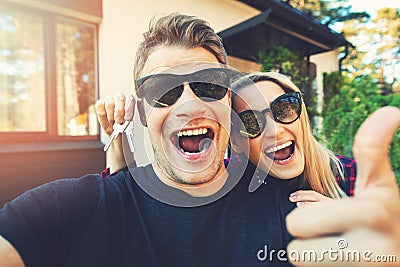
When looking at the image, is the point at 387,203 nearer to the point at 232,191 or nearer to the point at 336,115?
the point at 232,191

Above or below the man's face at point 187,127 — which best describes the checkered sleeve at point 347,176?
below

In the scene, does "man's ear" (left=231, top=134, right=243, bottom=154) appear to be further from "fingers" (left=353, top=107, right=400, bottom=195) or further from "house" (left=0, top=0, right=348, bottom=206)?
"house" (left=0, top=0, right=348, bottom=206)

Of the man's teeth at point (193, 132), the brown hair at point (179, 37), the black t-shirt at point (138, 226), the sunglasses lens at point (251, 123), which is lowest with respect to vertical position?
the black t-shirt at point (138, 226)

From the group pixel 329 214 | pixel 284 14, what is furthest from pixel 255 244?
pixel 284 14

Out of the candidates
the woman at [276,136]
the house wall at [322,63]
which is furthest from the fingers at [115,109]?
the house wall at [322,63]

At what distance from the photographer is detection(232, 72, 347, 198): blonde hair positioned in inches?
19.8

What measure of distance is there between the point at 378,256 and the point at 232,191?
0.37 metres

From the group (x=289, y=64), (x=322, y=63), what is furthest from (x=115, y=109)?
(x=322, y=63)

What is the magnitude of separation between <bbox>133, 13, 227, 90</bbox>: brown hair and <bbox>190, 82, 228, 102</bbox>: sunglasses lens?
9 centimetres

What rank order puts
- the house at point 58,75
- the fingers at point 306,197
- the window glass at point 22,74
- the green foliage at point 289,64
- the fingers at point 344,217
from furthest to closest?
the green foliage at point 289,64, the window glass at point 22,74, the house at point 58,75, the fingers at point 306,197, the fingers at point 344,217

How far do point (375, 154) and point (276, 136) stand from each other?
0.28 meters

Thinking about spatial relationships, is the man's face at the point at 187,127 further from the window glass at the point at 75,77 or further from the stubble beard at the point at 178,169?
the window glass at the point at 75,77

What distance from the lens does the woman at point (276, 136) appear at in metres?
0.51

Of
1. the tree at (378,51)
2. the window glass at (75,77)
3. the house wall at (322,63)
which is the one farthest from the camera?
the house wall at (322,63)
